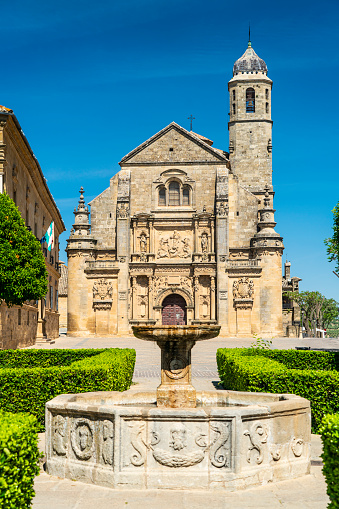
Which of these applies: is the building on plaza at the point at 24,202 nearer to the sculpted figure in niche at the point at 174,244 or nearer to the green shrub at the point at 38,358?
the green shrub at the point at 38,358

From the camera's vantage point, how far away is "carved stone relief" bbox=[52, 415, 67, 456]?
7.41 meters

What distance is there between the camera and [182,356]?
330 inches

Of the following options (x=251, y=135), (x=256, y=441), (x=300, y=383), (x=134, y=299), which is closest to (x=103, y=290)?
(x=134, y=299)

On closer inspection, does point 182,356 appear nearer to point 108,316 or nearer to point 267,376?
point 267,376

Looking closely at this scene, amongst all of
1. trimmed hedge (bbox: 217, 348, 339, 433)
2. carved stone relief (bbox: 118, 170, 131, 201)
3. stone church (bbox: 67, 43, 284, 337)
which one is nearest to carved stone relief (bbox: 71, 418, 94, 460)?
trimmed hedge (bbox: 217, 348, 339, 433)

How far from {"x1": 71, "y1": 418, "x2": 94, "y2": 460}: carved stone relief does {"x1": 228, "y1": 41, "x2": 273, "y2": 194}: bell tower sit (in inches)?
1596

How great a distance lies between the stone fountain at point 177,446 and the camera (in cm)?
685

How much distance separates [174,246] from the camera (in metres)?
41.6

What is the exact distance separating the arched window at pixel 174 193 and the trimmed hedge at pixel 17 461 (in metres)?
37.3

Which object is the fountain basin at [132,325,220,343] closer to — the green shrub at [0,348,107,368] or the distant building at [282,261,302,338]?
the green shrub at [0,348,107,368]

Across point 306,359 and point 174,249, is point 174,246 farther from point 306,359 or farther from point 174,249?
point 306,359

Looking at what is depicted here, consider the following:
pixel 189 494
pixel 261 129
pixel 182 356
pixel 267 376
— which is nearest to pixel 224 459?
pixel 189 494

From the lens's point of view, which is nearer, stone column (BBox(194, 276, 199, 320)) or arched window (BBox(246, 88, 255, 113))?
stone column (BBox(194, 276, 199, 320))

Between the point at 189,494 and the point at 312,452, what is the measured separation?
271cm
